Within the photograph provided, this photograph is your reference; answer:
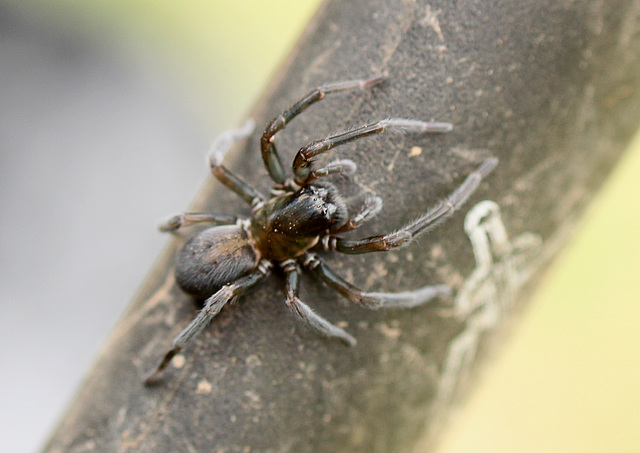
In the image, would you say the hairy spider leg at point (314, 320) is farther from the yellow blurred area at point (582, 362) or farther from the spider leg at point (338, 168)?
the yellow blurred area at point (582, 362)

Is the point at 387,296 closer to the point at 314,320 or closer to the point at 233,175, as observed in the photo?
the point at 314,320

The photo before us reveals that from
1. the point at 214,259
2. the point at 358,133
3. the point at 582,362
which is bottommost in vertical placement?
the point at 582,362

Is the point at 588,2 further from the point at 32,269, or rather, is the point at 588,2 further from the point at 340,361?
the point at 32,269

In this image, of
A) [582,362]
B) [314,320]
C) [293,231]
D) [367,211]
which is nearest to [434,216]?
[367,211]

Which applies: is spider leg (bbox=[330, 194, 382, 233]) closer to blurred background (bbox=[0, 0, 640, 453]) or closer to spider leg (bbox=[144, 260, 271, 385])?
spider leg (bbox=[144, 260, 271, 385])

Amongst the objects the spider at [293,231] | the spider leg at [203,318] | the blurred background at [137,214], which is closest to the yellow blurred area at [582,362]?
the blurred background at [137,214]

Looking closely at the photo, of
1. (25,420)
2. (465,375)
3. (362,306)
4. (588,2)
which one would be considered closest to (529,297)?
(465,375)
